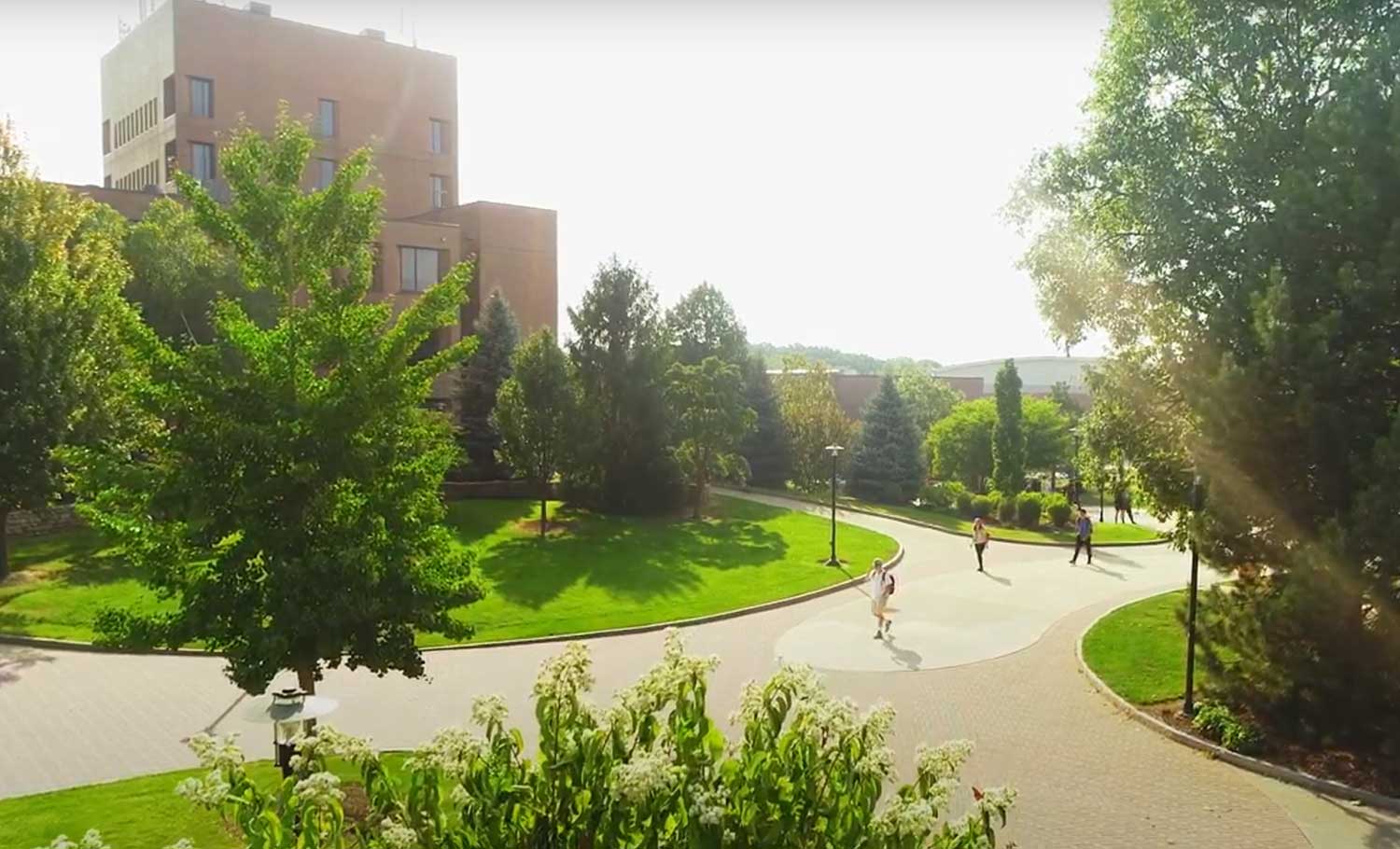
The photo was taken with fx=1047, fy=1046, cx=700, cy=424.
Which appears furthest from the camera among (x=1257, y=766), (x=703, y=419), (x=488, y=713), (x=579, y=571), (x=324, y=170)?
(x=324, y=170)

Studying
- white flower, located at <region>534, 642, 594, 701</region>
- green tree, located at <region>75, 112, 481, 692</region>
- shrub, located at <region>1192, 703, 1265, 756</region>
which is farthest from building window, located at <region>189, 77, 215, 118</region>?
white flower, located at <region>534, 642, 594, 701</region>

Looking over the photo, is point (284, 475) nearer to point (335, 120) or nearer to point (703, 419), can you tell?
point (703, 419)

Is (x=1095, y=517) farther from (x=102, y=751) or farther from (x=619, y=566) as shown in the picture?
(x=102, y=751)

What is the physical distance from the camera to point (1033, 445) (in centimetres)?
5088

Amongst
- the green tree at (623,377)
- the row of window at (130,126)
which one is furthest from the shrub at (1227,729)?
the row of window at (130,126)

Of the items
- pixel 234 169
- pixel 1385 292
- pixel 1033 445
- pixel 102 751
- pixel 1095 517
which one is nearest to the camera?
pixel 234 169

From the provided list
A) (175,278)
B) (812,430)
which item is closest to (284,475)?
(175,278)

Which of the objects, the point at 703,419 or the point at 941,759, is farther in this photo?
the point at 703,419

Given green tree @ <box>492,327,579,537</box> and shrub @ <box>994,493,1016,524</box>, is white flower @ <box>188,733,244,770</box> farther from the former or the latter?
shrub @ <box>994,493,1016,524</box>

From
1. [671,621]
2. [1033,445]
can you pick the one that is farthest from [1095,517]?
[671,621]

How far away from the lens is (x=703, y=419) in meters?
36.0

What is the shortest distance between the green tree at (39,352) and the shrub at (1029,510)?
98.6 ft

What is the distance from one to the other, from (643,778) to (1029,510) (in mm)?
37348

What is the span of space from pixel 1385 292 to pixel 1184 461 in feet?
14.1
